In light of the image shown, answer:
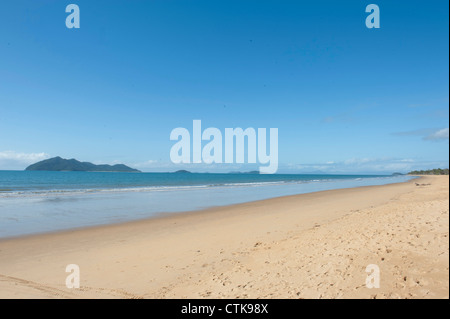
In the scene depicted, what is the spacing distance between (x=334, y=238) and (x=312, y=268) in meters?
2.56

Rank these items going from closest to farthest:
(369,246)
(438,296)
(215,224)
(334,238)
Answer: (438,296) < (369,246) < (334,238) < (215,224)

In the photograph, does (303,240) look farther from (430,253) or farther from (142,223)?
(142,223)

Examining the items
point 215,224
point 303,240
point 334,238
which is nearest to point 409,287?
point 334,238

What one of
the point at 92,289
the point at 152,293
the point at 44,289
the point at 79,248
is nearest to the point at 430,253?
the point at 152,293

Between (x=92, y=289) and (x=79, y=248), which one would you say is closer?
(x=92, y=289)

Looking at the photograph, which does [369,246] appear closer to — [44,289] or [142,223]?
[44,289]

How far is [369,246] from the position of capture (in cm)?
677

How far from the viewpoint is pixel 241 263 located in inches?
293

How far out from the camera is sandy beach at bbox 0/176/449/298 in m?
5.15

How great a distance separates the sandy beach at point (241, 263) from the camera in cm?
515

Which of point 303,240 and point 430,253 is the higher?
point 430,253

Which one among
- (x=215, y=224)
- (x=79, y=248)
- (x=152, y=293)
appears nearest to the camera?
(x=152, y=293)
